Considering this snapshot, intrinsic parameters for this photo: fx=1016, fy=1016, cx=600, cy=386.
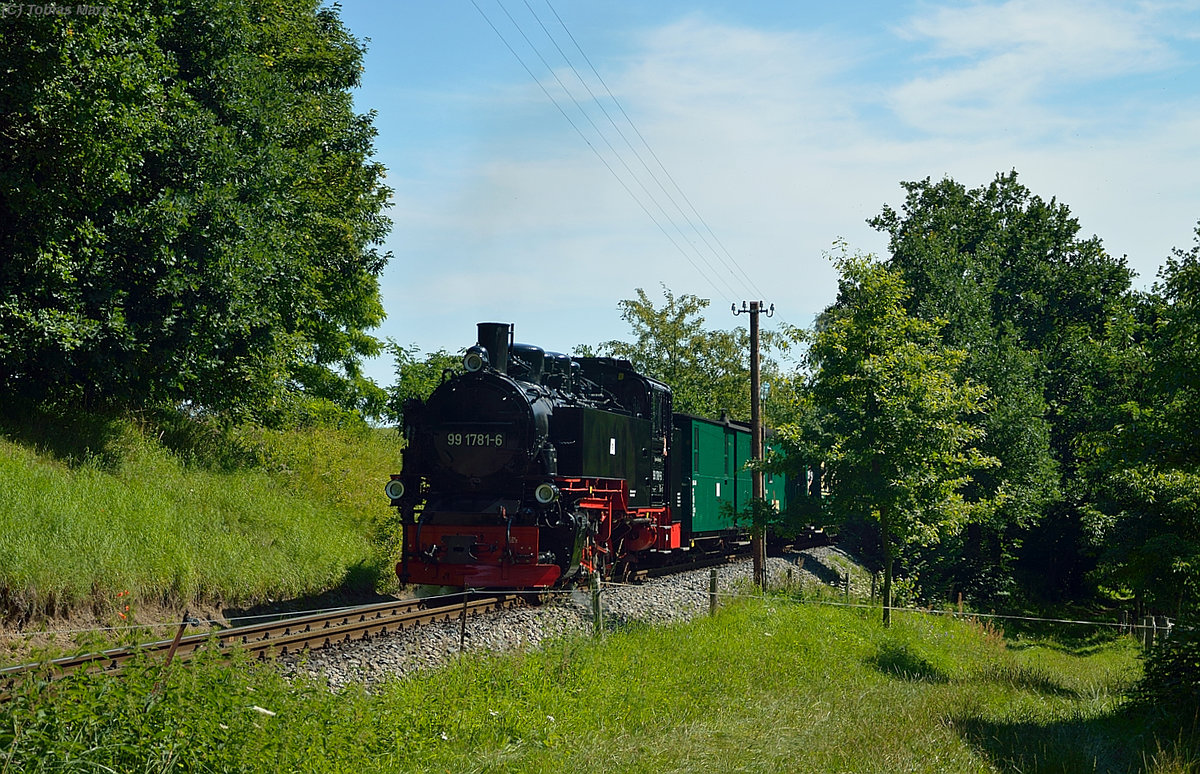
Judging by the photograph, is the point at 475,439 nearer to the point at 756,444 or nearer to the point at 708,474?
the point at 756,444

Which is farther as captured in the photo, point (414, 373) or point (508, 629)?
point (414, 373)

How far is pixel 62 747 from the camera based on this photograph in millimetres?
6121

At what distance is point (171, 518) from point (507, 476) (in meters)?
5.23

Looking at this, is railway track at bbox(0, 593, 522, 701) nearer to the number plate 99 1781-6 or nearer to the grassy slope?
the grassy slope

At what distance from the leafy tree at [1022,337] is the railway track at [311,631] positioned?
52.9ft

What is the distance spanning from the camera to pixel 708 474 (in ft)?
78.1

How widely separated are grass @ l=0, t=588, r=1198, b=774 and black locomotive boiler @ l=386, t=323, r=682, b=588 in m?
2.28

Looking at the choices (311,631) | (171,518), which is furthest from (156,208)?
(311,631)

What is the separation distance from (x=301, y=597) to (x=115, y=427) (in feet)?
16.3

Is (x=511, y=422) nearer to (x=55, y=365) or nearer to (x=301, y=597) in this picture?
(x=301, y=597)

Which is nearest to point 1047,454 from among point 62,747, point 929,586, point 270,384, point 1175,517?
point 929,586

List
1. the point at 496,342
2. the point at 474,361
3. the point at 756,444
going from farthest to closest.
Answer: the point at 756,444
the point at 496,342
the point at 474,361

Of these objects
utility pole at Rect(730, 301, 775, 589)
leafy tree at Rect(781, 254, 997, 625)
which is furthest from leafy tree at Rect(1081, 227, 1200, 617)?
utility pole at Rect(730, 301, 775, 589)

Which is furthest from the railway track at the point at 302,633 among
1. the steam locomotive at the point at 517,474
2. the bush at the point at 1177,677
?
the bush at the point at 1177,677
